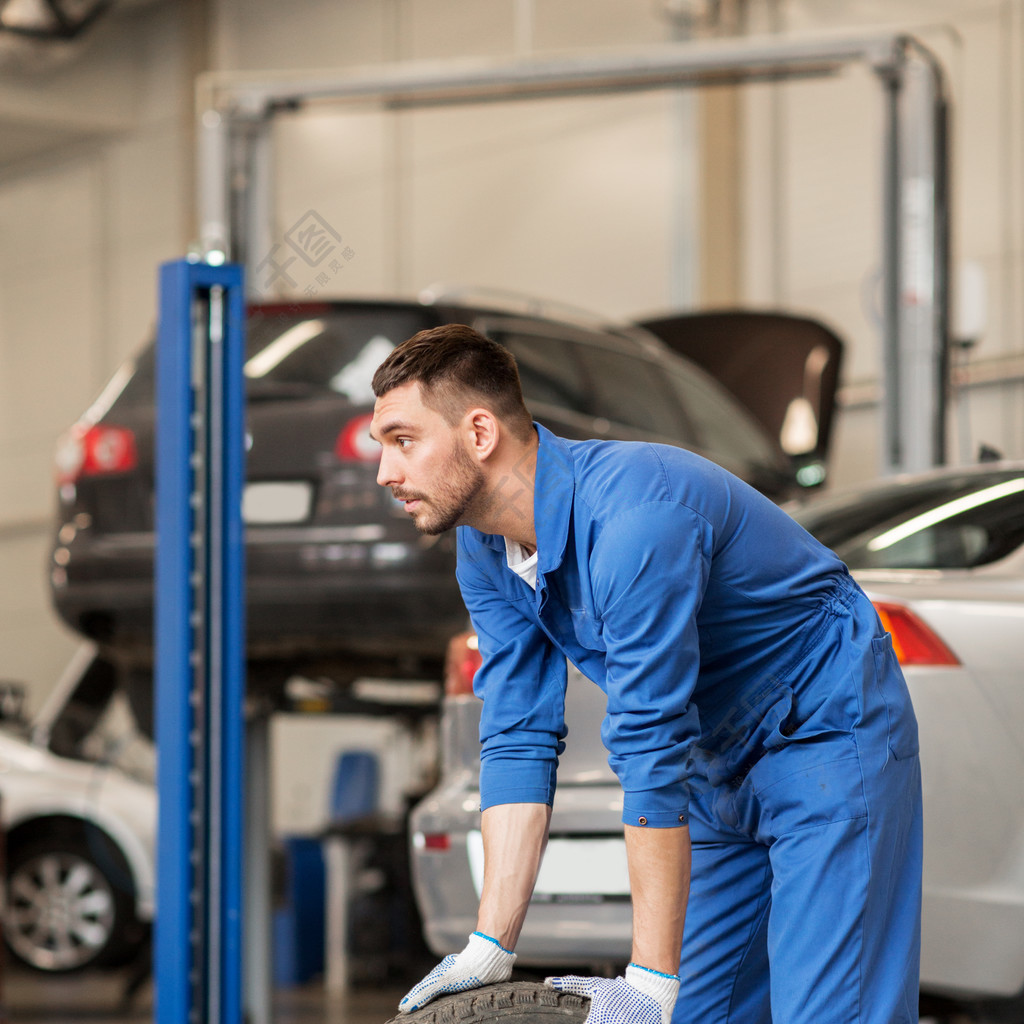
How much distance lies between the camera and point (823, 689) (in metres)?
1.73

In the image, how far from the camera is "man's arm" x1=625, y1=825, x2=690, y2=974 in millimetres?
1547

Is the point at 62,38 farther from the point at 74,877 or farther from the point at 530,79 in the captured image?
the point at 74,877

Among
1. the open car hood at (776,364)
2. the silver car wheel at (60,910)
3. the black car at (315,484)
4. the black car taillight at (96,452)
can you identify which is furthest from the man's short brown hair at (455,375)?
the silver car wheel at (60,910)

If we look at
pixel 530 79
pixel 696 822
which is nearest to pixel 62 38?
pixel 530 79

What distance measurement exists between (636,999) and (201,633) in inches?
61.2

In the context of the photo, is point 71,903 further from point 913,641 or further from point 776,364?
point 913,641

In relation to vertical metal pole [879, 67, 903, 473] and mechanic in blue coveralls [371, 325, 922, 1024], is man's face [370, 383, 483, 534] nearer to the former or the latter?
mechanic in blue coveralls [371, 325, 922, 1024]

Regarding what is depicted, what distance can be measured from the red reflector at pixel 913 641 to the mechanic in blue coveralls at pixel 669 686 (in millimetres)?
603

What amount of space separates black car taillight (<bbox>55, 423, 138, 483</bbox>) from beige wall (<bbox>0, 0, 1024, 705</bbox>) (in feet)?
13.8

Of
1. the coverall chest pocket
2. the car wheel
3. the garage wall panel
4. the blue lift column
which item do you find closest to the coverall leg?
the coverall chest pocket

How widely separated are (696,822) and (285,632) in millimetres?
2179

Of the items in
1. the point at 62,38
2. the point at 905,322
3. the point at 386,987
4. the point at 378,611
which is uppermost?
the point at 62,38

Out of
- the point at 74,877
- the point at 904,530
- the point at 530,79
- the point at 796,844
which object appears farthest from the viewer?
the point at 74,877

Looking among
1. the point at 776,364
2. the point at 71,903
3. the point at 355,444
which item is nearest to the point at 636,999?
the point at 355,444
